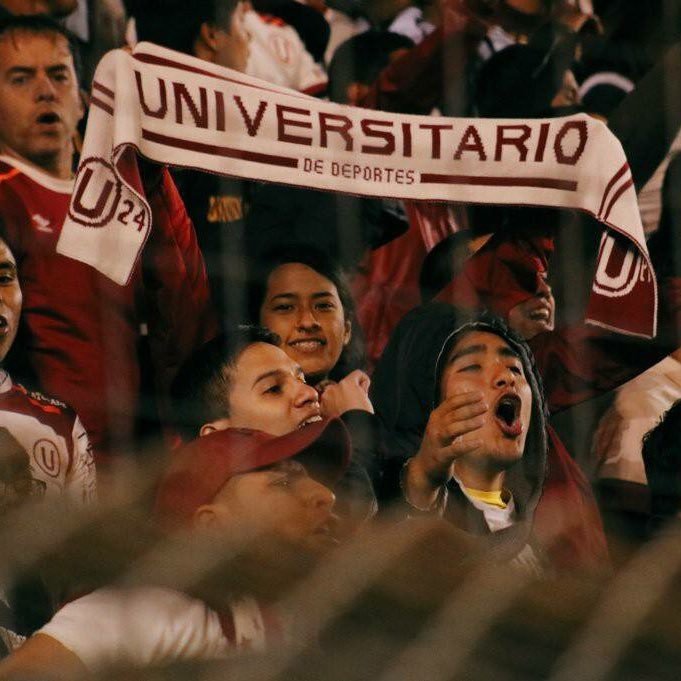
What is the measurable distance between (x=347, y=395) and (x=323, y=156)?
270 mm

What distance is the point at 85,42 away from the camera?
6.22 ft

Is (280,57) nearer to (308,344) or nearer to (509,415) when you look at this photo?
(308,344)

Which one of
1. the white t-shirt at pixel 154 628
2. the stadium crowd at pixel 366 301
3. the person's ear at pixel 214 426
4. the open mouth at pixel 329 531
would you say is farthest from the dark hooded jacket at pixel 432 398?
the white t-shirt at pixel 154 628

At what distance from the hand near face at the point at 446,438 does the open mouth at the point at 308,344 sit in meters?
0.16

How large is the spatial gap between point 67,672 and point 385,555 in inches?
6.3

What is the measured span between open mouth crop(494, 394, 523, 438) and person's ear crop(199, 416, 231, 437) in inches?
16.2

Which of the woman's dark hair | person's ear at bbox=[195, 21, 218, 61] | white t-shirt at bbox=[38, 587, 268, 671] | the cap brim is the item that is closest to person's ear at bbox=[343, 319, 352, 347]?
the woman's dark hair

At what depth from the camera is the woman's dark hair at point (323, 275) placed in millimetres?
1969

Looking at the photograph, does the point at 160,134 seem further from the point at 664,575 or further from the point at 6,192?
the point at 664,575

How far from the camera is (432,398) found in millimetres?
2084

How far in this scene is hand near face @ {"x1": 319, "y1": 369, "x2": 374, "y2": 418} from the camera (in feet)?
6.56

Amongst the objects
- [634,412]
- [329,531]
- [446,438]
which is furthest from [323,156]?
[329,531]

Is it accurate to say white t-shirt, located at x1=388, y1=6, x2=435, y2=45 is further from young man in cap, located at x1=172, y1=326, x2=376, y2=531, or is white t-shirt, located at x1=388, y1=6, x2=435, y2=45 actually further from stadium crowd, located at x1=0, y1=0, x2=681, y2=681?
young man in cap, located at x1=172, y1=326, x2=376, y2=531

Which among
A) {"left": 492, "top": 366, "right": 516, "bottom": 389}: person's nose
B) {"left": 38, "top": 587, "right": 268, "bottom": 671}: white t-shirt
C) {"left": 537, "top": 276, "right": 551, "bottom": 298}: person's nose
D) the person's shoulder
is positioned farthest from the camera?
{"left": 537, "top": 276, "right": 551, "bottom": 298}: person's nose
